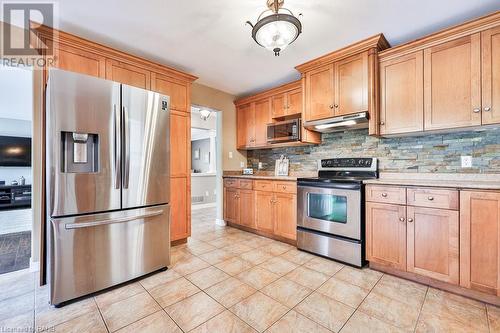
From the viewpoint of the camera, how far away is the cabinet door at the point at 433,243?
1845mm

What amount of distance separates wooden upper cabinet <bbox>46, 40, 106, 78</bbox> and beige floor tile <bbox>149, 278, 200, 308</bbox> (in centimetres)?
230

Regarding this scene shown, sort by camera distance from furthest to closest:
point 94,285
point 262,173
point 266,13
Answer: point 262,173 < point 266,13 < point 94,285

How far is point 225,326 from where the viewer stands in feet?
4.94

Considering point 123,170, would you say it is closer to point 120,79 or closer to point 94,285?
point 94,285

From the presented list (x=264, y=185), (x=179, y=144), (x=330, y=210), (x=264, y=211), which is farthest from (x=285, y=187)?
(x=179, y=144)

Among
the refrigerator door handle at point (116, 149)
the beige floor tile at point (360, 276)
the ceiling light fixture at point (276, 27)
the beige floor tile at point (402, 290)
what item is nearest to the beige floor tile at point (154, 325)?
the refrigerator door handle at point (116, 149)

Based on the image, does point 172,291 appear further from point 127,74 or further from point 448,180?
point 448,180

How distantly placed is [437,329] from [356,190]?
1.22 metres

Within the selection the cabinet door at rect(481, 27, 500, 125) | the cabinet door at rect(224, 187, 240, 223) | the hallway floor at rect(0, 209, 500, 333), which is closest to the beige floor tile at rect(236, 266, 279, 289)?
the hallway floor at rect(0, 209, 500, 333)

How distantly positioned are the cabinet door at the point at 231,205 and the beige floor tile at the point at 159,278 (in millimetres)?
1640

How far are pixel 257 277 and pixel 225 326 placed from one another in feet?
2.37

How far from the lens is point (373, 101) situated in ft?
8.07

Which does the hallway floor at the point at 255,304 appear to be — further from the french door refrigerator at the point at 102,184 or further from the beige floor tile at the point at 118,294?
the french door refrigerator at the point at 102,184

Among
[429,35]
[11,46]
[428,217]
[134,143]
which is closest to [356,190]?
[428,217]
